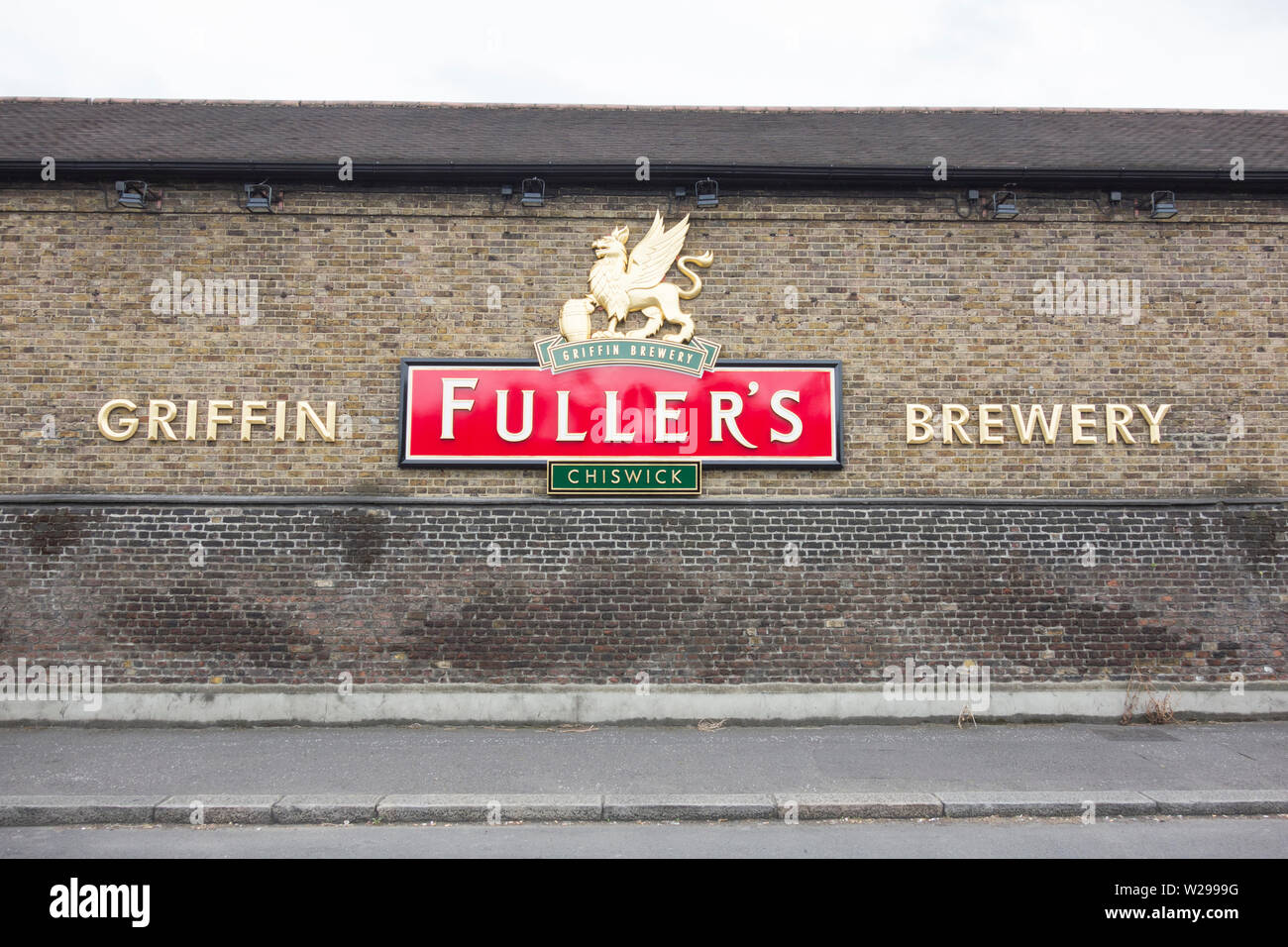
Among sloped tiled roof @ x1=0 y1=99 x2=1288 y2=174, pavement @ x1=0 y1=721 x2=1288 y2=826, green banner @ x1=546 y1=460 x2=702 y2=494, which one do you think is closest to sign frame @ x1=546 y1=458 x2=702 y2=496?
green banner @ x1=546 y1=460 x2=702 y2=494

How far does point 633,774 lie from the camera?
6914mm

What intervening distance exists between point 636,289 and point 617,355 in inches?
30.5

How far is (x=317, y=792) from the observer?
21.0 feet

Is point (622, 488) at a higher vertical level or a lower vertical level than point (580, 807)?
higher

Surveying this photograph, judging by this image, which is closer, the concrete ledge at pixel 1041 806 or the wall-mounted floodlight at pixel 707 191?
the concrete ledge at pixel 1041 806

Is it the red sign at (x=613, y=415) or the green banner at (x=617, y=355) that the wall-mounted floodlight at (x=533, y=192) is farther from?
the red sign at (x=613, y=415)

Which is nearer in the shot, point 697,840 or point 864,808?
point 697,840

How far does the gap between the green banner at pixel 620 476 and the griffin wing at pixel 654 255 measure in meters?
2.04

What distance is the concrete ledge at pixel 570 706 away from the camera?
341 inches

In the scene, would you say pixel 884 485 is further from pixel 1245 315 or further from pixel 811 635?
pixel 1245 315

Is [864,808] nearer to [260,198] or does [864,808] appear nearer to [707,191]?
[707,191]

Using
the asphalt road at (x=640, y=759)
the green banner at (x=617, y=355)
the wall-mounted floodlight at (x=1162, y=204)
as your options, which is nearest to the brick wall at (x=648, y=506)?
the wall-mounted floodlight at (x=1162, y=204)

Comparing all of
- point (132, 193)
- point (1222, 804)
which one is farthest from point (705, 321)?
point (132, 193)

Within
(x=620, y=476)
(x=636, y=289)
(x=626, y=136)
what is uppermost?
(x=626, y=136)
